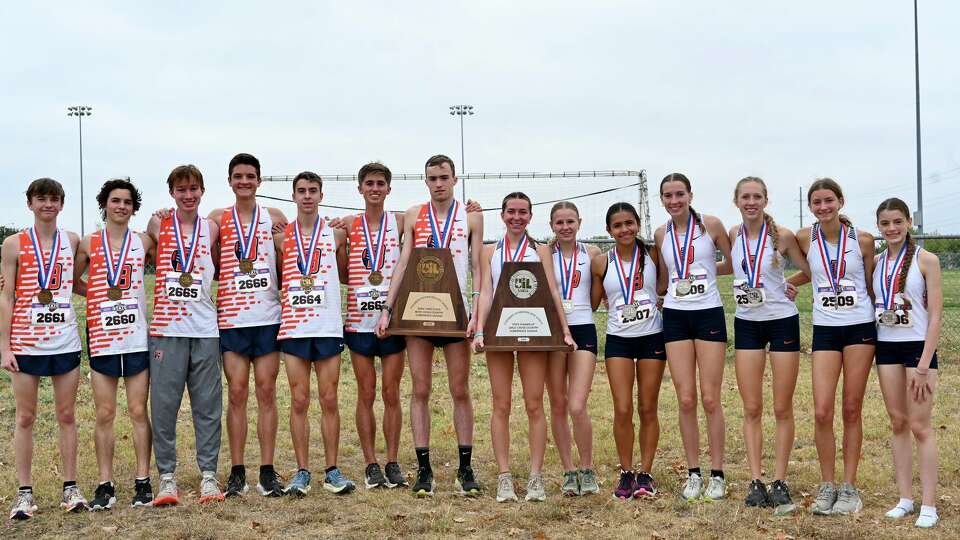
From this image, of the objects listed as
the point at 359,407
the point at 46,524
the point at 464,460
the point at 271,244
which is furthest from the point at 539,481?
the point at 46,524

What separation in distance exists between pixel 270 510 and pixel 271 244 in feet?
5.63

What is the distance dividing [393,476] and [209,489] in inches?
48.1

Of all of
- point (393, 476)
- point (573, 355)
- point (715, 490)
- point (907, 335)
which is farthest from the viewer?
point (393, 476)

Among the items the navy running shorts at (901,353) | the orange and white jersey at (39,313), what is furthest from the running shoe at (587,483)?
the orange and white jersey at (39,313)

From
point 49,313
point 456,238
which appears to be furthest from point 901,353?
point 49,313

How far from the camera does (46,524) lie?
5.23 meters

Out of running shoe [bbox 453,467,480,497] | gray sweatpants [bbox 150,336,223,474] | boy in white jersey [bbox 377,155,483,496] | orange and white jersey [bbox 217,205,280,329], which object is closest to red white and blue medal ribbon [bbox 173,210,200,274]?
orange and white jersey [bbox 217,205,280,329]

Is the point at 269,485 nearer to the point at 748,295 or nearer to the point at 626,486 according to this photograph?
the point at 626,486

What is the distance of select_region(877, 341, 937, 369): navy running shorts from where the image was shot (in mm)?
4973

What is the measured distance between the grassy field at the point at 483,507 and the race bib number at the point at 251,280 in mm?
1381

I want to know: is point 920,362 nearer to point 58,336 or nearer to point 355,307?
point 355,307

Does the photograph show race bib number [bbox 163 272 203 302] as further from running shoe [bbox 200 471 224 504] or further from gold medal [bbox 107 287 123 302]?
running shoe [bbox 200 471 224 504]

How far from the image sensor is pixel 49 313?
17.3ft

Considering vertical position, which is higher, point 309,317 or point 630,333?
point 309,317
